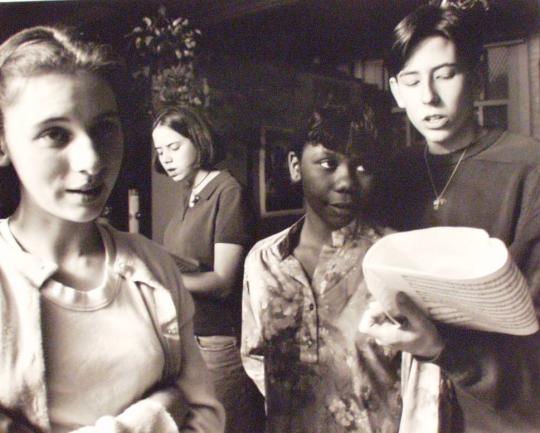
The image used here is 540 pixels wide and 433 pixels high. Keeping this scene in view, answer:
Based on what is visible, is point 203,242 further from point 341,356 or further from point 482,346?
point 482,346

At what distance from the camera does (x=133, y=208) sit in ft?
3.88

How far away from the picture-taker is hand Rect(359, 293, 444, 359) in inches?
42.8

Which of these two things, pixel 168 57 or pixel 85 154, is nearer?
pixel 85 154

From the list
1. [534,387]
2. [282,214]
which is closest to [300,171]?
A: [282,214]

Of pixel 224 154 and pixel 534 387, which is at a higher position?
pixel 224 154

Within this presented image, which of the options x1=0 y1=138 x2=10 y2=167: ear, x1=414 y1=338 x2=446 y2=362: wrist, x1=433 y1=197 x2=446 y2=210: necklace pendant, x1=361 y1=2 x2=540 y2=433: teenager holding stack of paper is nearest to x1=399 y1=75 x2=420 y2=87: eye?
x1=361 y1=2 x2=540 y2=433: teenager holding stack of paper

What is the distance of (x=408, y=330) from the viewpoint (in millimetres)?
1096

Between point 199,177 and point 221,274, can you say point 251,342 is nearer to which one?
point 221,274

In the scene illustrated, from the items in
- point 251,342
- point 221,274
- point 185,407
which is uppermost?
point 221,274

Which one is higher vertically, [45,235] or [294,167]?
[294,167]

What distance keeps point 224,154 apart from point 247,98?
11cm

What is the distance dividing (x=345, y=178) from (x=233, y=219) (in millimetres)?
222

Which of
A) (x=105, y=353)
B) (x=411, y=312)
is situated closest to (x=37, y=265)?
(x=105, y=353)

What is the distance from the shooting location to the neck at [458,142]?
3.68 ft
